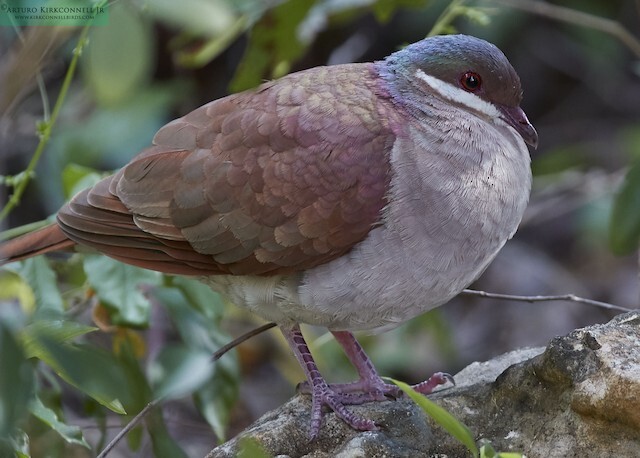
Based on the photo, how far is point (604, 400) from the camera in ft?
7.53

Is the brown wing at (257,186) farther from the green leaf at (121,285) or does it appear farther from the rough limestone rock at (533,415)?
the rough limestone rock at (533,415)

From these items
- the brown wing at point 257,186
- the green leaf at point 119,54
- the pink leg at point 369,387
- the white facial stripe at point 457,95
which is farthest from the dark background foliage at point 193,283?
the pink leg at point 369,387

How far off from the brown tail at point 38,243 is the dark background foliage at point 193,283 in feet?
0.15

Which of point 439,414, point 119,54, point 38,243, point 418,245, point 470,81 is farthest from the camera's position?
point 38,243

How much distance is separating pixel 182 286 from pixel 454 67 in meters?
1.21

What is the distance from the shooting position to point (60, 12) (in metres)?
1.80

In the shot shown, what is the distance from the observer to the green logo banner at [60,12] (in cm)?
169

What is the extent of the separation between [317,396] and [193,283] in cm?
77

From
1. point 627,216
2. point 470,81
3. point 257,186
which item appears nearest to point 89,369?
point 257,186

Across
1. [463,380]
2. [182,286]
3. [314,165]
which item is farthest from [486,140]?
[182,286]

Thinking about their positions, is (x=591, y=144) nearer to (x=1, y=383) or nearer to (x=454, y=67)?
(x=454, y=67)

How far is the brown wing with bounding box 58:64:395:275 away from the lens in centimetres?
279

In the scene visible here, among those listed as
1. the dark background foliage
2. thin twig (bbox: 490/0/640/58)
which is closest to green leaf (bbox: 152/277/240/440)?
the dark background foliage

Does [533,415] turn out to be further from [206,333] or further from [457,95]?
[206,333]
